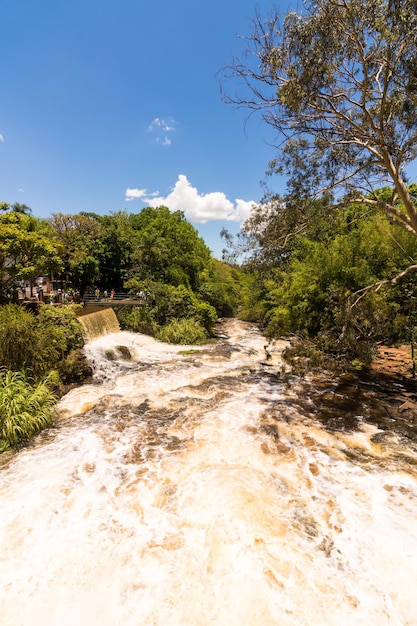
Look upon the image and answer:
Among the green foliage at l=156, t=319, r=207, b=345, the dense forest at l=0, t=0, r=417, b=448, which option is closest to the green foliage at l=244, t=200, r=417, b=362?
the dense forest at l=0, t=0, r=417, b=448

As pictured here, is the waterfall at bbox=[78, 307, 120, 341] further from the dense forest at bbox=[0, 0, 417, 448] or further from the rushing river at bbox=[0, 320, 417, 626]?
the rushing river at bbox=[0, 320, 417, 626]

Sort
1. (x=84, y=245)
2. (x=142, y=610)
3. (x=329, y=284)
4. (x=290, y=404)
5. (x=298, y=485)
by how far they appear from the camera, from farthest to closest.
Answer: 1. (x=84, y=245)
2. (x=329, y=284)
3. (x=290, y=404)
4. (x=298, y=485)
5. (x=142, y=610)

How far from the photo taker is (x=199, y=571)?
13.2 feet

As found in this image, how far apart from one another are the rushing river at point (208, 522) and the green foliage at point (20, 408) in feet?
1.28

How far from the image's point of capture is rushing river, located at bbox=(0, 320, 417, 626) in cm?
364

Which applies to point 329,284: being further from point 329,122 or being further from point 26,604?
point 26,604

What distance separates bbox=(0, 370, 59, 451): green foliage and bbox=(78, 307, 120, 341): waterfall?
5.90m

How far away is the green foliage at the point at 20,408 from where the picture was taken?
680 cm

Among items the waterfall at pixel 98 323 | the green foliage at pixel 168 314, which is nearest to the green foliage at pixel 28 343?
the waterfall at pixel 98 323

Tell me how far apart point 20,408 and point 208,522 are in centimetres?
540

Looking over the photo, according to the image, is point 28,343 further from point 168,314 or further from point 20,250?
point 168,314

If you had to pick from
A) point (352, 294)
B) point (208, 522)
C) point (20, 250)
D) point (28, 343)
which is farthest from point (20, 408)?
point (352, 294)

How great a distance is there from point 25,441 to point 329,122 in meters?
11.4

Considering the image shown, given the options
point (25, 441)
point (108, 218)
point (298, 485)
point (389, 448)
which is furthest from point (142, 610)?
point (108, 218)
